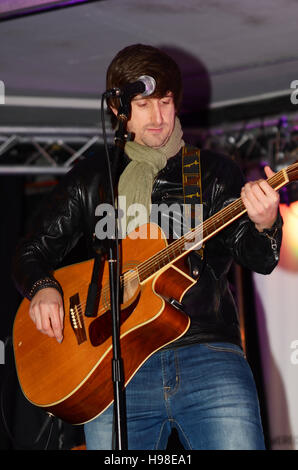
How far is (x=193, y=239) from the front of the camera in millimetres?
2740

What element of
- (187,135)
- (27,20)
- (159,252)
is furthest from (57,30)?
(159,252)

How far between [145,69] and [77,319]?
1.11 metres

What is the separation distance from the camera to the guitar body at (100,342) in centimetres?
269

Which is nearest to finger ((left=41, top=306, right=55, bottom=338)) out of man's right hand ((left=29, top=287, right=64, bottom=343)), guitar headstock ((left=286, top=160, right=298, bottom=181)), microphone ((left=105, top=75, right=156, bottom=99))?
man's right hand ((left=29, top=287, right=64, bottom=343))

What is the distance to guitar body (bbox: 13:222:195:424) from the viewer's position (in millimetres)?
2688

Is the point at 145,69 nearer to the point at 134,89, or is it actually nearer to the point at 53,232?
the point at 134,89

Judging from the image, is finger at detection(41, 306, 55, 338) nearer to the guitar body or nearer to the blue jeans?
the guitar body

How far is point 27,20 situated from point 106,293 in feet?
8.90

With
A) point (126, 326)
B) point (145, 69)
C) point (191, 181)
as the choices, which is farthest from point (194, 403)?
point (145, 69)

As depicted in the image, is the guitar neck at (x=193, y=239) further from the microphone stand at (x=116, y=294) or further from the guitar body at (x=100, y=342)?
the microphone stand at (x=116, y=294)

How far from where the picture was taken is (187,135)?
666cm

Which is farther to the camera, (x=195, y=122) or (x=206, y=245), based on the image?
(x=195, y=122)

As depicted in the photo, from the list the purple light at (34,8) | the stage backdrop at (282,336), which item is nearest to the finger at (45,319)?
the purple light at (34,8)
